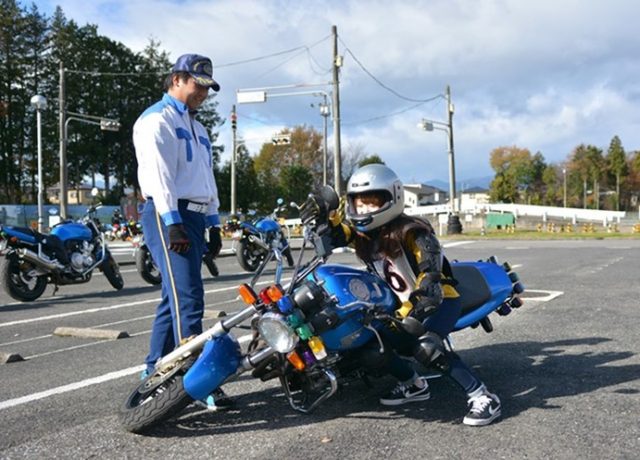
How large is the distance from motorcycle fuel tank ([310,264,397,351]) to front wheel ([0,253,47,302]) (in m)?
6.84

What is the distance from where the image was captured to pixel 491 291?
13.1ft

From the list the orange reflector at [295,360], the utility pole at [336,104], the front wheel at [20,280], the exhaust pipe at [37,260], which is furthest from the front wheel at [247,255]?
the utility pole at [336,104]

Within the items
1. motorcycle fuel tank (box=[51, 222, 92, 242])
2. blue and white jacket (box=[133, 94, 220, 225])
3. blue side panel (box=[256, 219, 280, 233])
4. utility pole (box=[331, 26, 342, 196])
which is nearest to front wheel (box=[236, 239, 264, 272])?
blue side panel (box=[256, 219, 280, 233])

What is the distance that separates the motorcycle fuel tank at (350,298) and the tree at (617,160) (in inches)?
3830

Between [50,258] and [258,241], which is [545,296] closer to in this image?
[258,241]

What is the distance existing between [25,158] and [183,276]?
183 ft

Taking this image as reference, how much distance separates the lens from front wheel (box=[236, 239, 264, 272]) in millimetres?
12727

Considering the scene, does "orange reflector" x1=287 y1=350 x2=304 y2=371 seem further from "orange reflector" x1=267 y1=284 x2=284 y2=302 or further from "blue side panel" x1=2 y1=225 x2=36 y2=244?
"blue side panel" x1=2 y1=225 x2=36 y2=244

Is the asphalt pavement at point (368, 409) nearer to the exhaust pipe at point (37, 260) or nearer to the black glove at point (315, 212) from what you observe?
the black glove at point (315, 212)

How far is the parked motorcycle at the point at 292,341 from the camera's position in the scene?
2.94 m

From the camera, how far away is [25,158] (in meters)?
53.3

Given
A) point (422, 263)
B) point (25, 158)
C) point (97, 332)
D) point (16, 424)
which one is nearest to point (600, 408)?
point (422, 263)

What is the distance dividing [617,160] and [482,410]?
9868 cm

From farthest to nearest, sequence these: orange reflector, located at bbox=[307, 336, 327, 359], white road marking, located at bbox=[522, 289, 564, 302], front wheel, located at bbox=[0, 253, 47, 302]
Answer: front wheel, located at bbox=[0, 253, 47, 302]
white road marking, located at bbox=[522, 289, 564, 302]
orange reflector, located at bbox=[307, 336, 327, 359]
